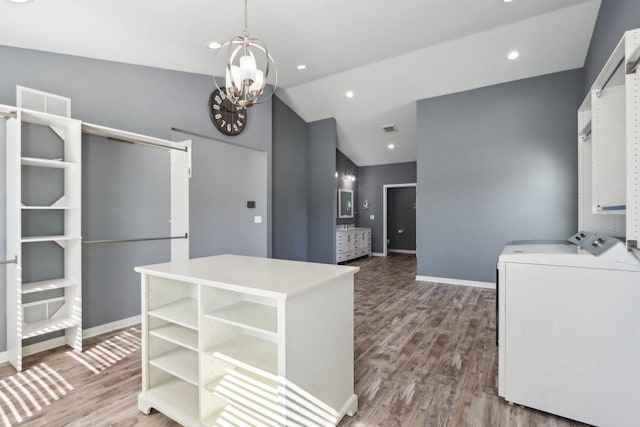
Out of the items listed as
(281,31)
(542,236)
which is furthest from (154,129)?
(542,236)

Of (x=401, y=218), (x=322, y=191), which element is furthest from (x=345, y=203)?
(x=401, y=218)

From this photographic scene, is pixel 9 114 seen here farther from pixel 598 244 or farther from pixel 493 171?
pixel 493 171

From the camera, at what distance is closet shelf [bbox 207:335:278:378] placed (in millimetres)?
1422

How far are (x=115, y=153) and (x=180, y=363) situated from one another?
2.30 meters

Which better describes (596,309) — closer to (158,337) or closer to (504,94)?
(158,337)

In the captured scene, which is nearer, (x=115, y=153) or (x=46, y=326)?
(x=46, y=326)

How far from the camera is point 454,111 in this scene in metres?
4.94

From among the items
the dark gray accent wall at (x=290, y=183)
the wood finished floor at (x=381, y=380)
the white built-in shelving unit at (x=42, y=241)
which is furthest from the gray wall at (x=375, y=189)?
the white built-in shelving unit at (x=42, y=241)

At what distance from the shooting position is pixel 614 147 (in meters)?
2.04

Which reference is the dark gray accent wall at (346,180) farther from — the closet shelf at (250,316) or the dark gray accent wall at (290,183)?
the closet shelf at (250,316)

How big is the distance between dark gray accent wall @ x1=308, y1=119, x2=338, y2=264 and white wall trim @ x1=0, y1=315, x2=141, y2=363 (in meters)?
3.64

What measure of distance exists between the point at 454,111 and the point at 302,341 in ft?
15.8

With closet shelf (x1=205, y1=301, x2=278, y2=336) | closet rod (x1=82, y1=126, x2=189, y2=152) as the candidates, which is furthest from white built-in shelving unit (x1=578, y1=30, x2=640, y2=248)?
closet rod (x1=82, y1=126, x2=189, y2=152)

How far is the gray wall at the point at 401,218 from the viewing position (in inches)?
336
